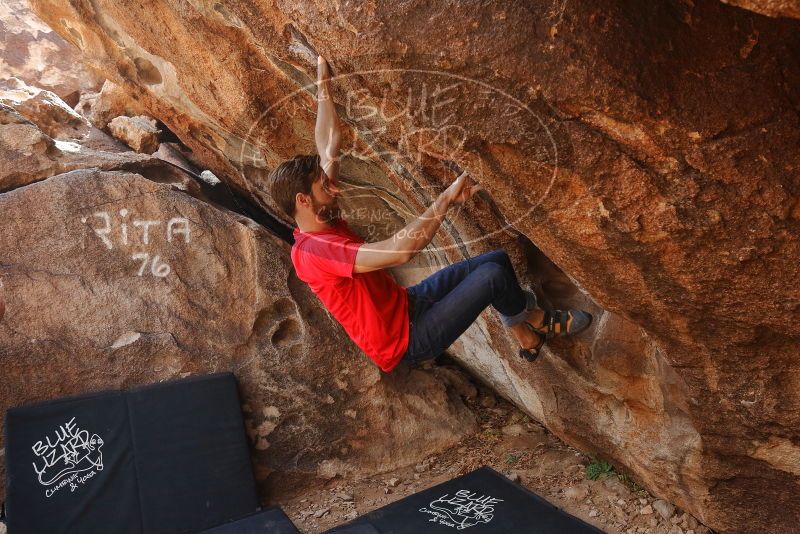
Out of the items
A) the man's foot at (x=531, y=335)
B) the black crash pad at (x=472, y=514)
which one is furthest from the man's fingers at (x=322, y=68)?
the black crash pad at (x=472, y=514)

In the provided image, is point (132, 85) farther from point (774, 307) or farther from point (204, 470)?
point (774, 307)

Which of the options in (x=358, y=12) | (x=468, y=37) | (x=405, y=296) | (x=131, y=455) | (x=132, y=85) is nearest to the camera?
(x=468, y=37)

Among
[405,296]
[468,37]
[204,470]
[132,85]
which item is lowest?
[204,470]

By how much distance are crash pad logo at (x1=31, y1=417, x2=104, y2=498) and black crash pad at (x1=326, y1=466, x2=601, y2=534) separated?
130 centimetres

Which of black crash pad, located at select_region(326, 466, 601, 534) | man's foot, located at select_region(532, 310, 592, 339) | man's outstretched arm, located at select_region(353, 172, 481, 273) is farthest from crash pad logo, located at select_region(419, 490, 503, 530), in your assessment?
man's outstretched arm, located at select_region(353, 172, 481, 273)

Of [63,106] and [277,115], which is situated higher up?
[63,106]

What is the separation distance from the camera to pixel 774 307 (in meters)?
2.12

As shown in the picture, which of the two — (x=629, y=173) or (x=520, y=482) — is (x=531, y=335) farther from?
(x=629, y=173)

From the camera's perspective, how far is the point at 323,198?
2.69 metres

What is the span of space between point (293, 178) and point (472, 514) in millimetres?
1859

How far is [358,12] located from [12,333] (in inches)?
102

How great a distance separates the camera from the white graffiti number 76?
3730mm

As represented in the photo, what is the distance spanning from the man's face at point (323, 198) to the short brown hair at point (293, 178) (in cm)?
3

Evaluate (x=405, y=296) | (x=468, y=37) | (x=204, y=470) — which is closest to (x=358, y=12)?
(x=468, y=37)
